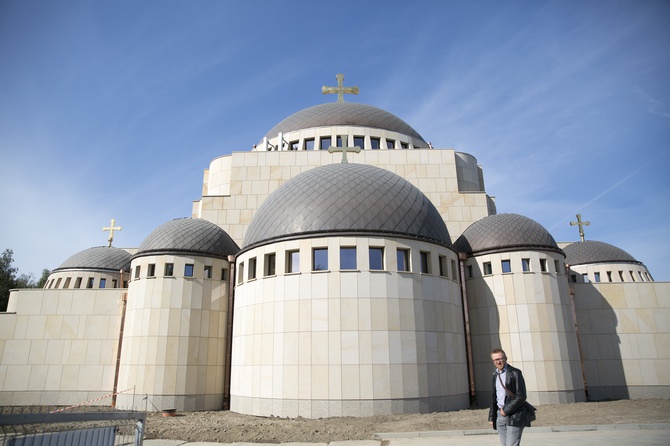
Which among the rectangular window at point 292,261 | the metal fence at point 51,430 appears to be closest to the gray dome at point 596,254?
the rectangular window at point 292,261

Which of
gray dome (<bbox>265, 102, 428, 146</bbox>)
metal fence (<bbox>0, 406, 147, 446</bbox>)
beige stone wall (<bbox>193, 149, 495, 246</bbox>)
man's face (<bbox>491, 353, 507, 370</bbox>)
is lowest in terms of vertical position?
metal fence (<bbox>0, 406, 147, 446</bbox>)

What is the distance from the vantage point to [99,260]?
126 feet

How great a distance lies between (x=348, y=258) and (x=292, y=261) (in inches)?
104

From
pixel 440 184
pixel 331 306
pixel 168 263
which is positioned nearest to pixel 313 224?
pixel 331 306

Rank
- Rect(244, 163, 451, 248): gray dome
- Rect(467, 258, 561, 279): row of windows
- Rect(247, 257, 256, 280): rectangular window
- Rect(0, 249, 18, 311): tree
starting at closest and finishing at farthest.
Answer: Rect(244, 163, 451, 248): gray dome, Rect(247, 257, 256, 280): rectangular window, Rect(467, 258, 561, 279): row of windows, Rect(0, 249, 18, 311): tree

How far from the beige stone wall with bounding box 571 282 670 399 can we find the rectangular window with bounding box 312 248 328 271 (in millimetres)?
16609

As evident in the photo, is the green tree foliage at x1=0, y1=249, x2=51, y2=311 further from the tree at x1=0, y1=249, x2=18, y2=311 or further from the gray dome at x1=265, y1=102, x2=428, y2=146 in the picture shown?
the gray dome at x1=265, y1=102, x2=428, y2=146

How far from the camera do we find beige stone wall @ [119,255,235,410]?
21109mm

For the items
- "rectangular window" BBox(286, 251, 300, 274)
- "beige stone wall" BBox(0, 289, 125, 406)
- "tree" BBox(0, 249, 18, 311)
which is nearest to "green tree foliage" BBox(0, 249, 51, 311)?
"tree" BBox(0, 249, 18, 311)

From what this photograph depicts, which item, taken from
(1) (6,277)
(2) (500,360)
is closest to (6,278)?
(1) (6,277)

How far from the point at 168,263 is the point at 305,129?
18.2m

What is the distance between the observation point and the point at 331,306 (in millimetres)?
18125

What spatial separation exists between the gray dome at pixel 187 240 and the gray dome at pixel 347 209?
7.90 feet

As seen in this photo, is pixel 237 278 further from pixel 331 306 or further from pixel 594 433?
pixel 594 433
